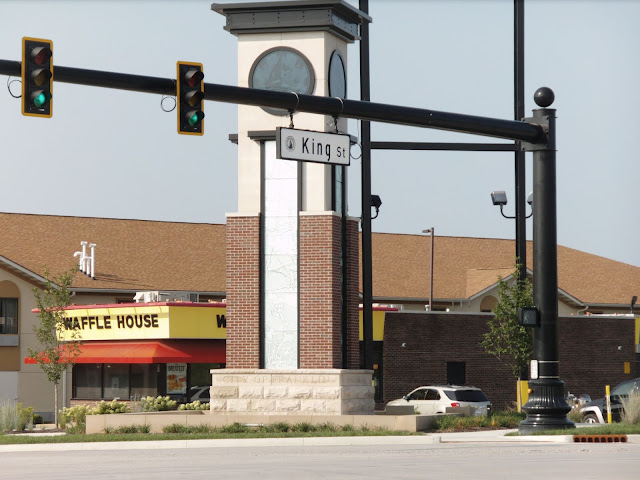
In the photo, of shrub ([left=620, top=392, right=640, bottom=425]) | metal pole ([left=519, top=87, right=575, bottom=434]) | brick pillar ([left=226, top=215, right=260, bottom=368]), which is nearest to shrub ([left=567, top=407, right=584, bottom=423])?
shrub ([left=620, top=392, right=640, bottom=425])

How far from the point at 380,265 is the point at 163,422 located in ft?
111

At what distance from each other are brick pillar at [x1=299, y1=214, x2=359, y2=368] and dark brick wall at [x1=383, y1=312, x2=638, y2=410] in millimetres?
14388

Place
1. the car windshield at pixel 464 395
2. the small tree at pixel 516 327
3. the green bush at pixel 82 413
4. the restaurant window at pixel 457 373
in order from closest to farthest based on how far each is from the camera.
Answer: the green bush at pixel 82 413 < the small tree at pixel 516 327 < the car windshield at pixel 464 395 < the restaurant window at pixel 457 373

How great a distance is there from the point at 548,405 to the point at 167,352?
72.3 ft

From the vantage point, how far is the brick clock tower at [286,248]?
32406 mm

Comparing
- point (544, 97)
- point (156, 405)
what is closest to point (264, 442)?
point (156, 405)

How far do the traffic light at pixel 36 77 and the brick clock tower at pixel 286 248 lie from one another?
47.3 ft

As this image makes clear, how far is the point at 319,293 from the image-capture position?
32.4m

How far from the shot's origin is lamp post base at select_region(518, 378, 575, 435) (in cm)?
2544

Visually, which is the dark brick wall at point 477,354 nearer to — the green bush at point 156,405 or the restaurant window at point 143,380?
the restaurant window at point 143,380

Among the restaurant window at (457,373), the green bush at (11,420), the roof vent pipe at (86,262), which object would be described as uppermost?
the roof vent pipe at (86,262)

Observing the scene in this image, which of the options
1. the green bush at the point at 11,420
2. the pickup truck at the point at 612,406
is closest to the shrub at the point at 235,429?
the green bush at the point at 11,420

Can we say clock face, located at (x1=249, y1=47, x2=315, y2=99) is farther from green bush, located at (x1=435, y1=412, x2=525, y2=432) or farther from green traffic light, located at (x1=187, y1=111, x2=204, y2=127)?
green traffic light, located at (x1=187, y1=111, x2=204, y2=127)

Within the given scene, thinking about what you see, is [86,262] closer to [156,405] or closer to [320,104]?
[156,405]
